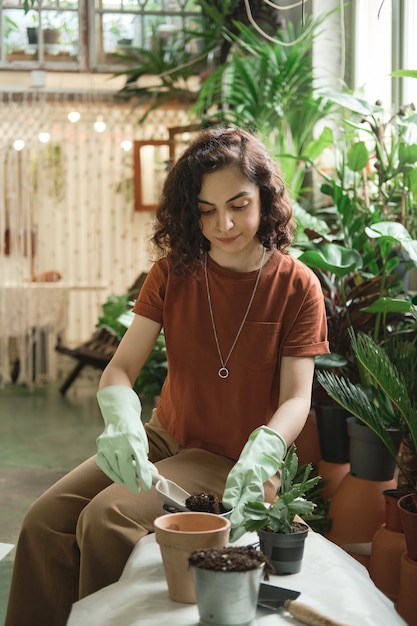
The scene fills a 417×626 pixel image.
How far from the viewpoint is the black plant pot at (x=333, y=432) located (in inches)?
114

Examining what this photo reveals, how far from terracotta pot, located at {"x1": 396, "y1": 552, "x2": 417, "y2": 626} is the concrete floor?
114cm

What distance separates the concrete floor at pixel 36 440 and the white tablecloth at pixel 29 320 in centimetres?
24

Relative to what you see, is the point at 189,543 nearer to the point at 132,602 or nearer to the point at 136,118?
the point at 132,602

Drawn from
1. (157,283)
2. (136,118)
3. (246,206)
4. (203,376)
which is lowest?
(203,376)

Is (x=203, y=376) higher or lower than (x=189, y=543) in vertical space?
higher

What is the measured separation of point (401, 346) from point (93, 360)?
3615 millimetres

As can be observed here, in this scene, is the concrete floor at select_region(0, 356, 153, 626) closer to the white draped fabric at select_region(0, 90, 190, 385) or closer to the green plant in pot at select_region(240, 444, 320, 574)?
the white draped fabric at select_region(0, 90, 190, 385)

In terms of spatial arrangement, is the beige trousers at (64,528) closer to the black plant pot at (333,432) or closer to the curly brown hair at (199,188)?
the curly brown hair at (199,188)

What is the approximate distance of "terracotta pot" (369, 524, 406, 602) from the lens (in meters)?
2.34

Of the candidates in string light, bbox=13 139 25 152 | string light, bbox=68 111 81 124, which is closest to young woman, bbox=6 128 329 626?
string light, bbox=13 139 25 152

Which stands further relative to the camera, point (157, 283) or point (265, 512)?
point (157, 283)

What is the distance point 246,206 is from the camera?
191cm

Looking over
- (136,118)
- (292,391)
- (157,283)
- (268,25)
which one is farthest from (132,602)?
(136,118)

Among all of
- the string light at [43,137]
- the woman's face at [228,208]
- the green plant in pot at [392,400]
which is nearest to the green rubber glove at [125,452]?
the woman's face at [228,208]
